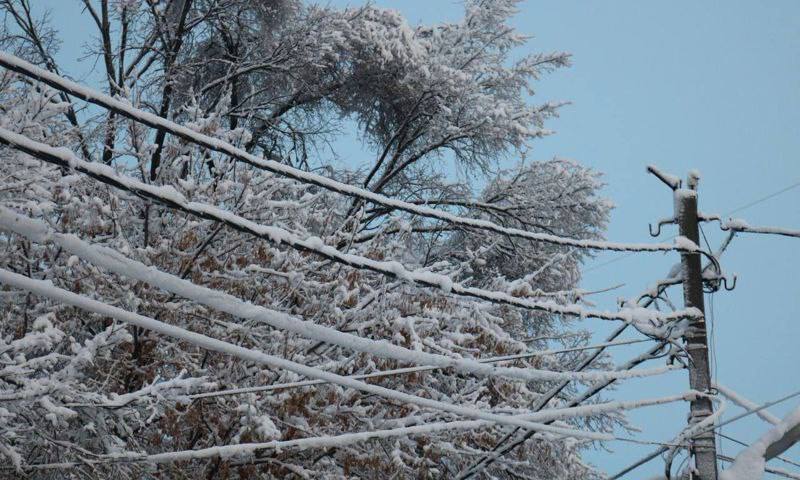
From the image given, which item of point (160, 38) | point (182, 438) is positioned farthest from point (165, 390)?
point (160, 38)

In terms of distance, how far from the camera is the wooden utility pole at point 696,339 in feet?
14.7

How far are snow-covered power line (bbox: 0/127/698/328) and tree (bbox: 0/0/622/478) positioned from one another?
29.1 inches

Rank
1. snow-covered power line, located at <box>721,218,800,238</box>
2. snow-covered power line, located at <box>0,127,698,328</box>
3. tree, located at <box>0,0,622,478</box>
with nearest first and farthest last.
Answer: snow-covered power line, located at <box>0,127,698,328</box>, snow-covered power line, located at <box>721,218,800,238</box>, tree, located at <box>0,0,622,478</box>

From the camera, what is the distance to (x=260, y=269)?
26.5 feet

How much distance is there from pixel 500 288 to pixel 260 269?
Result: 12.6ft

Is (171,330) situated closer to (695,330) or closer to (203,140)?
(203,140)

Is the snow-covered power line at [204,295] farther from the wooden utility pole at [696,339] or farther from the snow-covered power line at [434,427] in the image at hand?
the wooden utility pole at [696,339]

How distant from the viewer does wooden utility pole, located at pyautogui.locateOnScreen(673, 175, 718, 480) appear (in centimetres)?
448

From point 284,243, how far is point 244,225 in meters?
0.23

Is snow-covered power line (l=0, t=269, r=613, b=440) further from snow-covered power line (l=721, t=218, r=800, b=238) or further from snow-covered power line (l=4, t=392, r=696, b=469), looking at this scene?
snow-covered power line (l=721, t=218, r=800, b=238)

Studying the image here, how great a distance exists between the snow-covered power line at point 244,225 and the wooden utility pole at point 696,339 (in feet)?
0.46

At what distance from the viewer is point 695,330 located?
469 cm

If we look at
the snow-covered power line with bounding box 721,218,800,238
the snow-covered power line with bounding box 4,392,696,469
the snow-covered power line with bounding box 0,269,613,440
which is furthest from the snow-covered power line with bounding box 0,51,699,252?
the snow-covered power line with bounding box 4,392,696,469

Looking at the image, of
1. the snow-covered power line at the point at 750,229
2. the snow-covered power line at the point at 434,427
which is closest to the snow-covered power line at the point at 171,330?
the snow-covered power line at the point at 434,427
